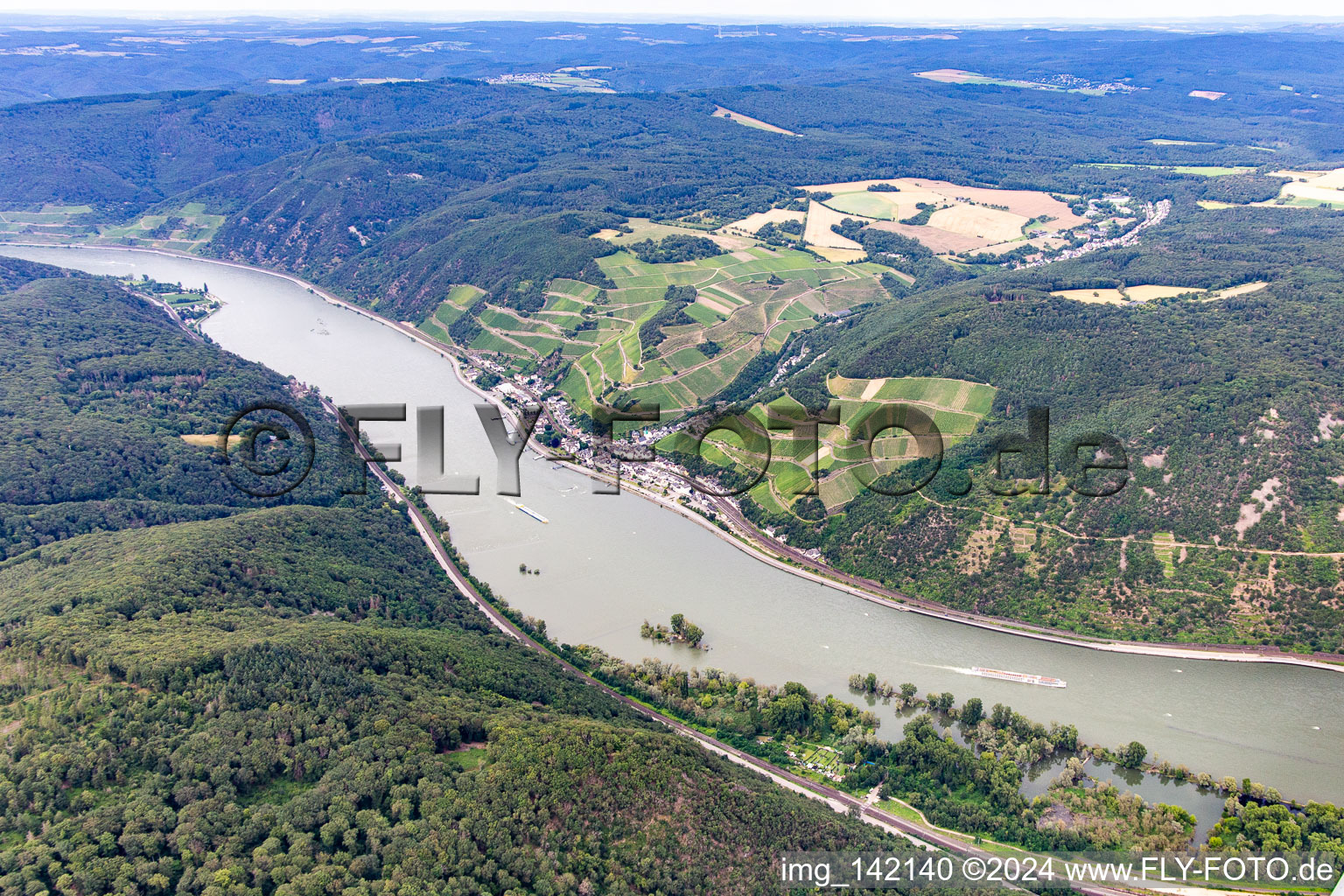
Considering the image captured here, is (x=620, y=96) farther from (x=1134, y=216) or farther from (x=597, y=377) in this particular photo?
(x=597, y=377)

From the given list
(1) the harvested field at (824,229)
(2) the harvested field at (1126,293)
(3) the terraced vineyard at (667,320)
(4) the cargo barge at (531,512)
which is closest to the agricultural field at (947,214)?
(1) the harvested field at (824,229)

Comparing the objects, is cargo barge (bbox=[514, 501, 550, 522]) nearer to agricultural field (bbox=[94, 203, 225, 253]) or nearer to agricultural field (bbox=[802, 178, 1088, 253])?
agricultural field (bbox=[802, 178, 1088, 253])

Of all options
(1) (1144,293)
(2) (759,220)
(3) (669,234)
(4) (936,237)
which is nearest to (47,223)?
(3) (669,234)

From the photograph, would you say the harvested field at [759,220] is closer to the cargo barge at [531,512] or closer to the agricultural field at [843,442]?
the agricultural field at [843,442]

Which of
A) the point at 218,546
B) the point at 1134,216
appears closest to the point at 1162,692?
the point at 218,546

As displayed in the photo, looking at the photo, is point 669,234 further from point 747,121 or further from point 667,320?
point 747,121
